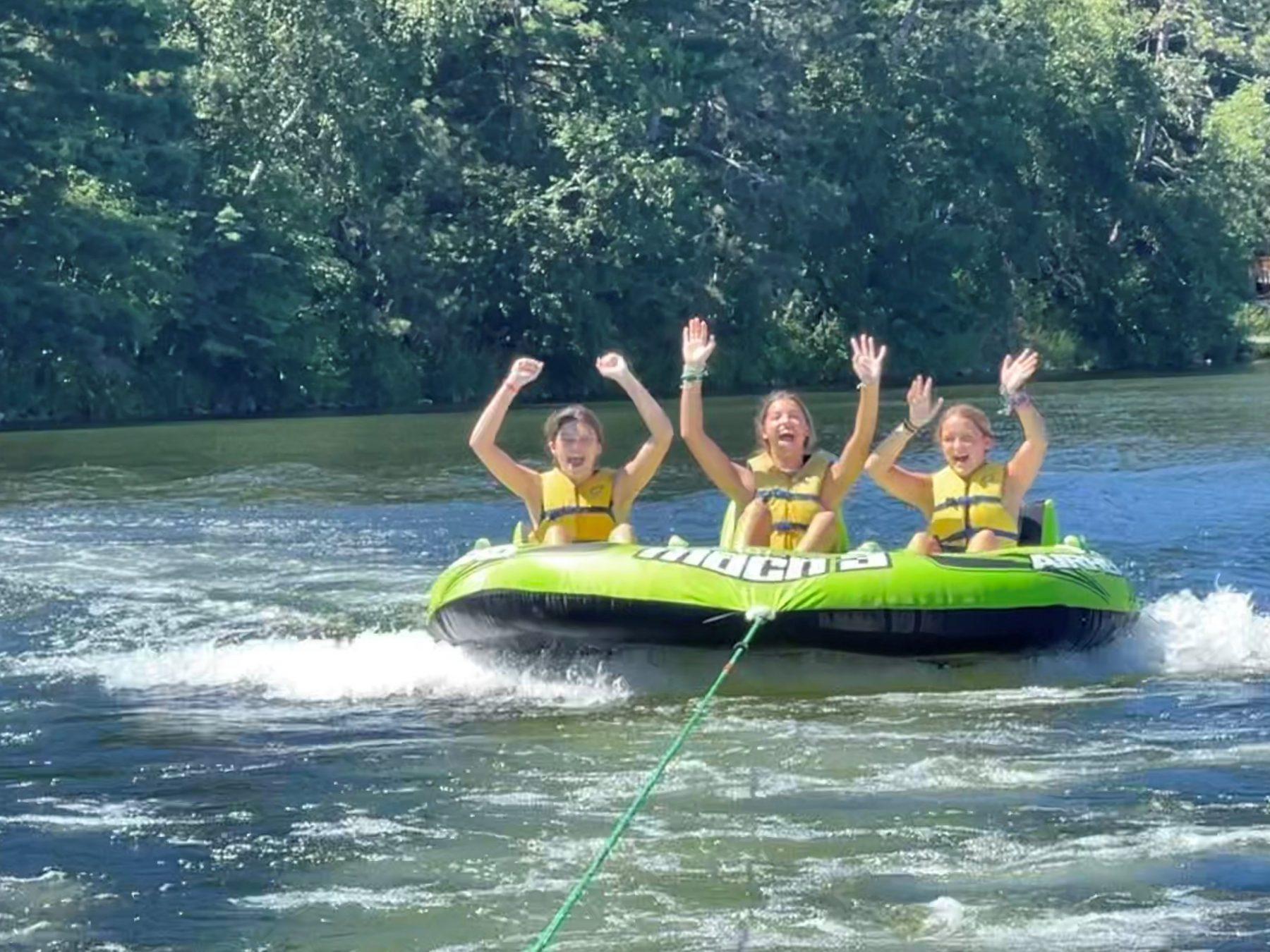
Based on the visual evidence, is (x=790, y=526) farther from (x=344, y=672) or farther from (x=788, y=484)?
(x=344, y=672)

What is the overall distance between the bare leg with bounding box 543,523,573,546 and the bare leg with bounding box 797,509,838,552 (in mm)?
952

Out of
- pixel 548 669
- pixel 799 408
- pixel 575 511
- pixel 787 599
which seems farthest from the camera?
pixel 575 511

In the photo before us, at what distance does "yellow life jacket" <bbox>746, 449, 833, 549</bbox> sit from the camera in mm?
9969

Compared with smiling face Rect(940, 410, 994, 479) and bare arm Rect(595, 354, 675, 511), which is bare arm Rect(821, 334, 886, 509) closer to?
smiling face Rect(940, 410, 994, 479)

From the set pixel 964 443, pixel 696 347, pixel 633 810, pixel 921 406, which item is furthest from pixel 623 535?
pixel 633 810

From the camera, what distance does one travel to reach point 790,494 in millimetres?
9992

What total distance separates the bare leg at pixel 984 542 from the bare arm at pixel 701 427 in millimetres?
932

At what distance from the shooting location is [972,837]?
6.72 m

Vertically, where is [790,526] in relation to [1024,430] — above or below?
below

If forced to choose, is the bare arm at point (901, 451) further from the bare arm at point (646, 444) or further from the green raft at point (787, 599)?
the bare arm at point (646, 444)

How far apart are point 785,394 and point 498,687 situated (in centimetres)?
167

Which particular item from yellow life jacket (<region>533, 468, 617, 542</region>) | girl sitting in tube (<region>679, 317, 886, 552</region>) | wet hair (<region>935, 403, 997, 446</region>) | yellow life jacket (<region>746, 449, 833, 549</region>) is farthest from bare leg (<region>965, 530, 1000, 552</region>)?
yellow life jacket (<region>533, 468, 617, 542</region>)

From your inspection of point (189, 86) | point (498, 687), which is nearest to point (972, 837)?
point (498, 687)

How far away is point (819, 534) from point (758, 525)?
0.84 feet
